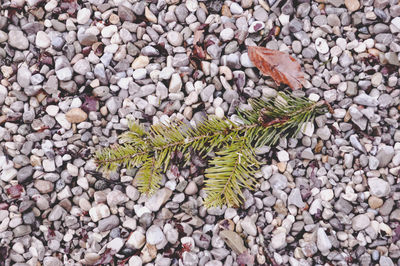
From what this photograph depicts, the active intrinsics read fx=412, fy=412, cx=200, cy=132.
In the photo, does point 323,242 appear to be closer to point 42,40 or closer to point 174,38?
point 174,38

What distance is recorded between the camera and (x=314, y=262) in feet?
8.89

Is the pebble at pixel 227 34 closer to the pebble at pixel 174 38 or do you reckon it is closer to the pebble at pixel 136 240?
the pebble at pixel 174 38

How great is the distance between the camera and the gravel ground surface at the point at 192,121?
2.72 meters

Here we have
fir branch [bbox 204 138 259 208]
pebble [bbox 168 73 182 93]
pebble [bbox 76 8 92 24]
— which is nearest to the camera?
fir branch [bbox 204 138 259 208]

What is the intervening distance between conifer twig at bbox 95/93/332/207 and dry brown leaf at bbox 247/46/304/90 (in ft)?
0.41

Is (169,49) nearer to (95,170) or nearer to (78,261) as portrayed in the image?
(95,170)

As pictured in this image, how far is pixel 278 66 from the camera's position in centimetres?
270

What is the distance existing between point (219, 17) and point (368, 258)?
1891mm

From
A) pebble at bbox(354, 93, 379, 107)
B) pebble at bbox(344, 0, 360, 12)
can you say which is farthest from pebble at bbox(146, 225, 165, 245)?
pebble at bbox(344, 0, 360, 12)

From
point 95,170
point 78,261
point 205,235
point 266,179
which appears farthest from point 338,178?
point 78,261

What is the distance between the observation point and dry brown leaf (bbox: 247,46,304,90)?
2697 mm

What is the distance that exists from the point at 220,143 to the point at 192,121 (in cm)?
32

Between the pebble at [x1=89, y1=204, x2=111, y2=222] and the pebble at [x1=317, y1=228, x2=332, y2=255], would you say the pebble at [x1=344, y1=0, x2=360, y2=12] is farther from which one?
the pebble at [x1=89, y1=204, x2=111, y2=222]

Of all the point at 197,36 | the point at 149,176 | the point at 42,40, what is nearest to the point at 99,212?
the point at 149,176
